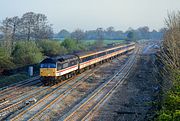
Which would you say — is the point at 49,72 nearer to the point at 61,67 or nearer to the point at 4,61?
the point at 61,67

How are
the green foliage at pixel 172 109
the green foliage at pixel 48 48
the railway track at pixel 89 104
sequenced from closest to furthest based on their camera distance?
the green foliage at pixel 172 109, the railway track at pixel 89 104, the green foliage at pixel 48 48

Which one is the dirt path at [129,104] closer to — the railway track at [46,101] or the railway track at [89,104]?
the railway track at [89,104]

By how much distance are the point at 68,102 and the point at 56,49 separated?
3173 cm

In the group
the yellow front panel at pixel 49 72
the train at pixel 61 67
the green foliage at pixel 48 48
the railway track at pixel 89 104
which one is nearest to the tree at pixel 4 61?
the train at pixel 61 67

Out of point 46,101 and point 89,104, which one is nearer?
point 89,104

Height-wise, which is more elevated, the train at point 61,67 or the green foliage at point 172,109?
the green foliage at point 172,109

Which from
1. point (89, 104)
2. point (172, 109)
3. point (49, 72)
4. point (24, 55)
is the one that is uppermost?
point (172, 109)

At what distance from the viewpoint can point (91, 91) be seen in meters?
26.2

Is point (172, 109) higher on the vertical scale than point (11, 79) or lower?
higher

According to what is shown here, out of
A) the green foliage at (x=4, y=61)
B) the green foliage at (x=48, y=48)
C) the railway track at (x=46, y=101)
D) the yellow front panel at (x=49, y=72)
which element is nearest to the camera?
the railway track at (x=46, y=101)

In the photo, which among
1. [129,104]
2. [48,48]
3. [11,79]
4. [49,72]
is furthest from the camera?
[48,48]

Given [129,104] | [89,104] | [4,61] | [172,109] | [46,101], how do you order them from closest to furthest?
[172,109]
[89,104]
[129,104]
[46,101]
[4,61]

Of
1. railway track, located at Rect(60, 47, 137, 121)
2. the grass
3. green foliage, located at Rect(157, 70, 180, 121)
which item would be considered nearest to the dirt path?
railway track, located at Rect(60, 47, 137, 121)

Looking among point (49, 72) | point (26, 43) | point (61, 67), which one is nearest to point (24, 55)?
point (26, 43)
